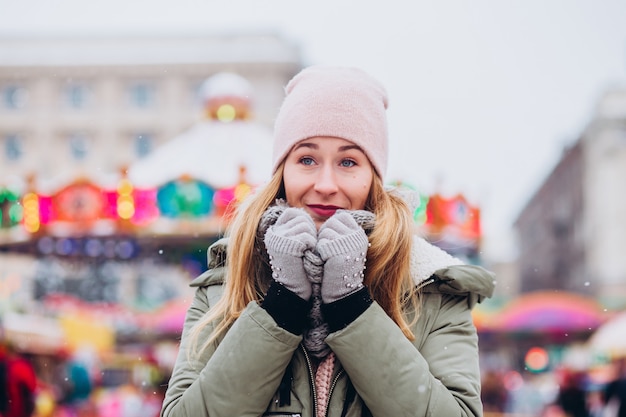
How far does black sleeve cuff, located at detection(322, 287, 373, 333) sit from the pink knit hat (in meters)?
0.41

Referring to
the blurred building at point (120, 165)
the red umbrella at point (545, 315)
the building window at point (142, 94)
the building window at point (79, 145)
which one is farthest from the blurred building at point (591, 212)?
the building window at point (79, 145)

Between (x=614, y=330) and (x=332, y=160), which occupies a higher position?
(x=332, y=160)

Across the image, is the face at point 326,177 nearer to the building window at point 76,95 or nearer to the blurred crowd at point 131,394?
the blurred crowd at point 131,394

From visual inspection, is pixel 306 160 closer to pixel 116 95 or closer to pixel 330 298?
pixel 330 298

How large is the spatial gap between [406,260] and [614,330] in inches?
511

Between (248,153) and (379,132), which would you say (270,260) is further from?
(248,153)

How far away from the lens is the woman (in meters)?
1.72

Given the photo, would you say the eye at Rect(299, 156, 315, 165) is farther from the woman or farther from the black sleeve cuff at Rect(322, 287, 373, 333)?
the black sleeve cuff at Rect(322, 287, 373, 333)

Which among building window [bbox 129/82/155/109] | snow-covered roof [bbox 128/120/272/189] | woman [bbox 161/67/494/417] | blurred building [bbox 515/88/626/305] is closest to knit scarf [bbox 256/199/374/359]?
woman [bbox 161/67/494/417]

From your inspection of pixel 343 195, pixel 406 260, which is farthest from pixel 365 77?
pixel 406 260

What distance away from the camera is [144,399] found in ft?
42.2

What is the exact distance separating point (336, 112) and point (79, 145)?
2040 inches

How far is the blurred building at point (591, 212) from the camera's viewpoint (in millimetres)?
40906

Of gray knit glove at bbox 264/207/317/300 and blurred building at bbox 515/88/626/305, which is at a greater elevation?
gray knit glove at bbox 264/207/317/300
